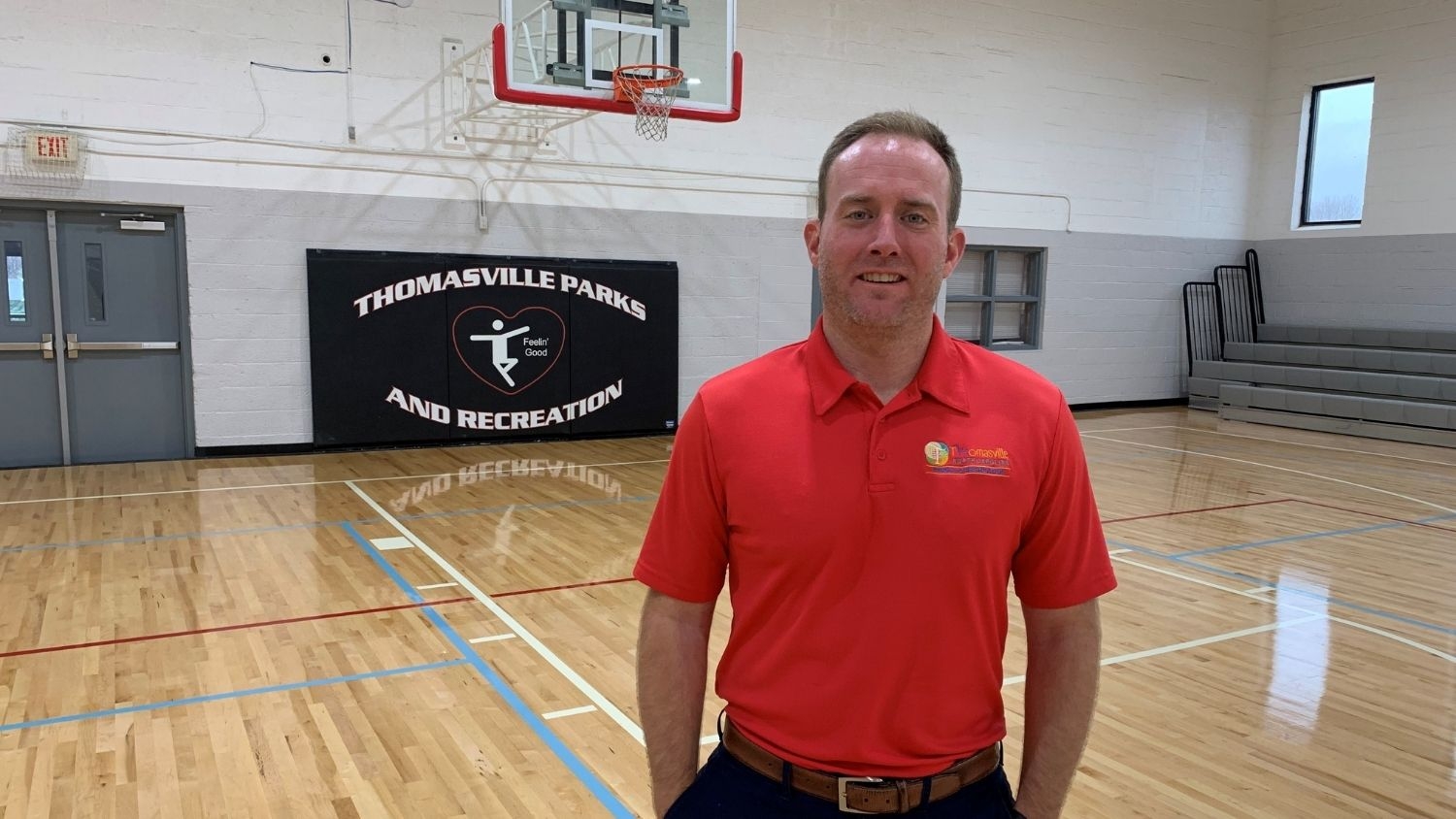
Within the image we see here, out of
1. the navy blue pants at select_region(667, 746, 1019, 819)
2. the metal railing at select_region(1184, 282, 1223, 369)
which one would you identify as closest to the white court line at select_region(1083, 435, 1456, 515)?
the metal railing at select_region(1184, 282, 1223, 369)

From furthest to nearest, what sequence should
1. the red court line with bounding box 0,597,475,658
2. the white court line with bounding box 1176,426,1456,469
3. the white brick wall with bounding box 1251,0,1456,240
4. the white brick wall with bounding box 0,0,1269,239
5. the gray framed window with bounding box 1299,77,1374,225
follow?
the gray framed window with bounding box 1299,77,1374,225, the white brick wall with bounding box 1251,0,1456,240, the white court line with bounding box 1176,426,1456,469, the white brick wall with bounding box 0,0,1269,239, the red court line with bounding box 0,597,475,658

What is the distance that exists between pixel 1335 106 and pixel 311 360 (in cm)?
1283

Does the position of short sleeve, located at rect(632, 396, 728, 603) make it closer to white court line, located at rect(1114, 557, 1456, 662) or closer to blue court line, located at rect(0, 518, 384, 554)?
white court line, located at rect(1114, 557, 1456, 662)

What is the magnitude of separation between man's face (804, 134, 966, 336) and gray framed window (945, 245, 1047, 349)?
11199 millimetres

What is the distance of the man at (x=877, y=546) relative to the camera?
1392 mm

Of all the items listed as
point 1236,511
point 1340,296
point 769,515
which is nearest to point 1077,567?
point 769,515

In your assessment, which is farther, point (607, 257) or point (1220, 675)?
point (607, 257)

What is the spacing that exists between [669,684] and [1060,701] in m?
0.57

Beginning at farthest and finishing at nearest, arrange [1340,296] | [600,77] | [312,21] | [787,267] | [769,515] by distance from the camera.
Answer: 1. [1340,296]
2. [787,267]
3. [312,21]
4. [600,77]
5. [769,515]

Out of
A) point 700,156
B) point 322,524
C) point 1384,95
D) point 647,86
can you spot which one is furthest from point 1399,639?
point 1384,95

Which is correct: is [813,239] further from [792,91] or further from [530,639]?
[792,91]

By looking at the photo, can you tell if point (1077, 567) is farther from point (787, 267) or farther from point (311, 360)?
point (787, 267)

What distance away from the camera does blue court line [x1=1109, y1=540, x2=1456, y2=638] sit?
191 inches

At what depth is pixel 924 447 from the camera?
141 cm
